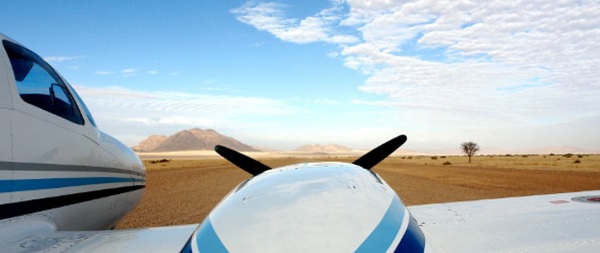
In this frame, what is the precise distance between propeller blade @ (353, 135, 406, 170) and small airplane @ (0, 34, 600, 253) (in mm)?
17

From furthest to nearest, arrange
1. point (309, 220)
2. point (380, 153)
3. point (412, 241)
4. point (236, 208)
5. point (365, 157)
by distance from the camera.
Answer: point (380, 153) → point (365, 157) → point (236, 208) → point (412, 241) → point (309, 220)

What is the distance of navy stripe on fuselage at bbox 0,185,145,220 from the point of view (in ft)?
11.0

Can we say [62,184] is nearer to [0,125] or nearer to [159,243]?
[0,125]

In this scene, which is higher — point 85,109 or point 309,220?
point 85,109

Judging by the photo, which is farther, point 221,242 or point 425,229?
point 425,229

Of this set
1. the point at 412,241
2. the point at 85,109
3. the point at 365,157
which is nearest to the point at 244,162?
the point at 365,157

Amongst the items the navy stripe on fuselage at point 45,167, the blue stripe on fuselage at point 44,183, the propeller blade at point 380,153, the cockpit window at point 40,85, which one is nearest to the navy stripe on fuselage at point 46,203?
the blue stripe on fuselage at point 44,183

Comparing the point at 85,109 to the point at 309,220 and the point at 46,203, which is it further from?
the point at 309,220

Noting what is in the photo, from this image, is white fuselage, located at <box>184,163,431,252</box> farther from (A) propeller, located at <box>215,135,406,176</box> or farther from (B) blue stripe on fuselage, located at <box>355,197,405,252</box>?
(A) propeller, located at <box>215,135,406,176</box>

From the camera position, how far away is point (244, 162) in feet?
19.5

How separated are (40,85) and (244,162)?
257cm

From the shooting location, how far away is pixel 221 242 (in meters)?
2.14

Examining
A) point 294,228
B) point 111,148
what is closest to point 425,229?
point 294,228

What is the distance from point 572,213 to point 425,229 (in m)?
1.54
